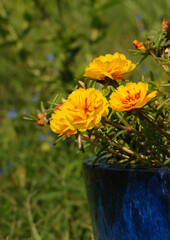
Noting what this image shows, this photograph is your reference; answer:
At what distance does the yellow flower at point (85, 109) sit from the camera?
1.21ft

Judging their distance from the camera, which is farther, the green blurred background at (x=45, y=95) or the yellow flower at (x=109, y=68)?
the green blurred background at (x=45, y=95)

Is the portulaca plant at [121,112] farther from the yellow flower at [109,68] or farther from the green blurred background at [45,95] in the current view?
the green blurred background at [45,95]

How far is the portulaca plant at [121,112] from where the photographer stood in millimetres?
376

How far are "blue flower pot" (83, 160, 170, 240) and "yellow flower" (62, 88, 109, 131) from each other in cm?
9

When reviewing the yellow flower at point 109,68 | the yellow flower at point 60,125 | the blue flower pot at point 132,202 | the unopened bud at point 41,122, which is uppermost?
the yellow flower at point 109,68

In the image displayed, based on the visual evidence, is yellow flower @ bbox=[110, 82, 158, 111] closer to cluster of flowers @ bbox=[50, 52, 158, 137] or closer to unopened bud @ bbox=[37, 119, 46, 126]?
cluster of flowers @ bbox=[50, 52, 158, 137]

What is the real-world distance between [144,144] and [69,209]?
0.61m

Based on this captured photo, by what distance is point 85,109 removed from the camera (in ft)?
1.26

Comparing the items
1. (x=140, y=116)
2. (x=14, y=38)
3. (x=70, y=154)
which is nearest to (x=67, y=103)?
(x=140, y=116)

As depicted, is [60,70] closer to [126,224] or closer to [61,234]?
[61,234]

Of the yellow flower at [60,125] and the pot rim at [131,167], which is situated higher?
the yellow flower at [60,125]

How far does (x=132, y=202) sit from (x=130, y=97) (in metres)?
0.14

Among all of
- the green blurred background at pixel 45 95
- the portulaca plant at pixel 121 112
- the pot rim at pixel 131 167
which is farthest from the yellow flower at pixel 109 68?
the green blurred background at pixel 45 95

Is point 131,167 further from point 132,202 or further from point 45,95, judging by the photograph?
point 45,95
